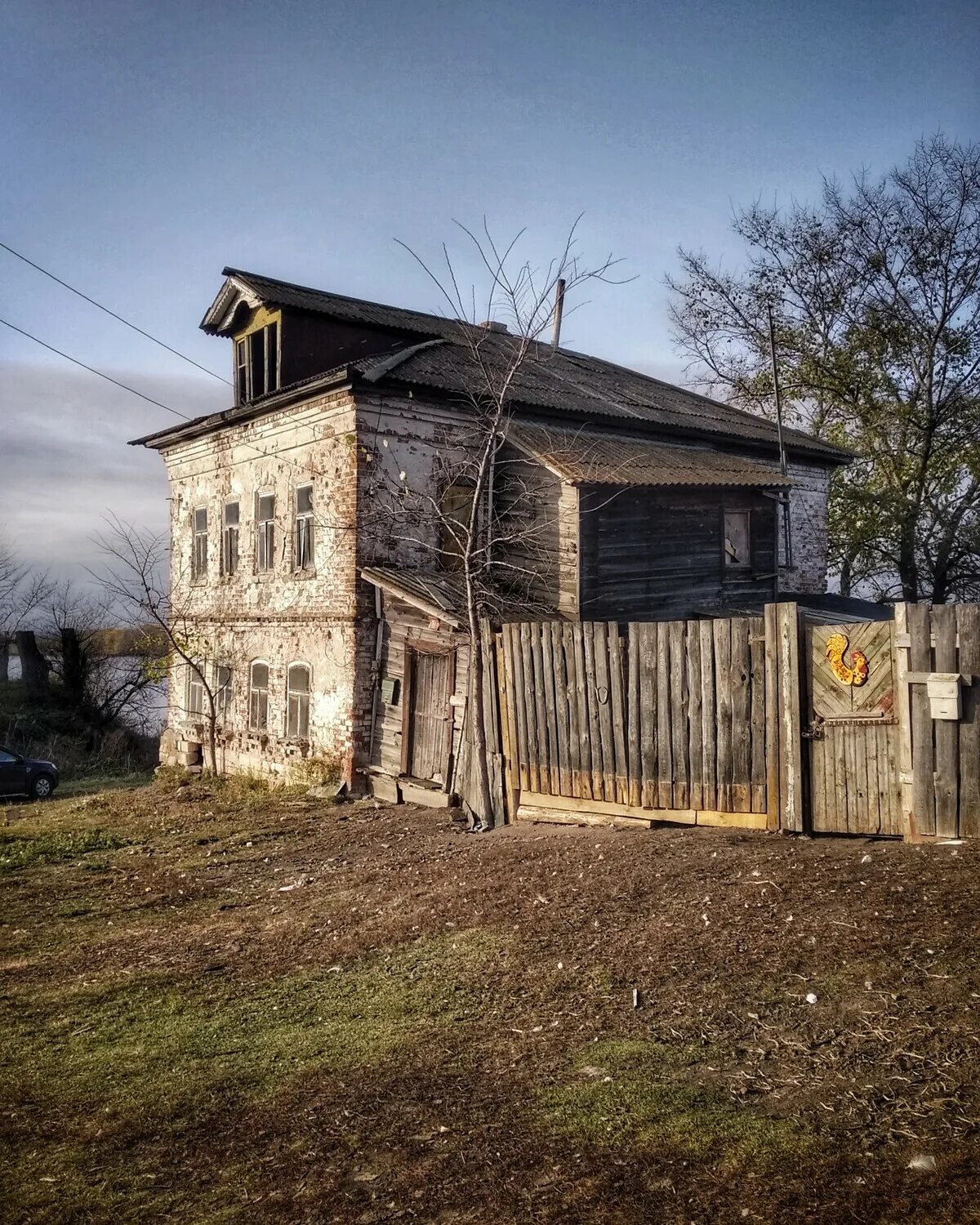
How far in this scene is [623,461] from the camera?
16391mm

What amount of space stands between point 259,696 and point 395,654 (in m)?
4.15

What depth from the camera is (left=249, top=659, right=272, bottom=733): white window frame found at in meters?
17.6

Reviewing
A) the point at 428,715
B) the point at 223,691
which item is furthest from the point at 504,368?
the point at 223,691

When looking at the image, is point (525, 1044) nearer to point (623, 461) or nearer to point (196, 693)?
point (623, 461)

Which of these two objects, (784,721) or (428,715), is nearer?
(784,721)

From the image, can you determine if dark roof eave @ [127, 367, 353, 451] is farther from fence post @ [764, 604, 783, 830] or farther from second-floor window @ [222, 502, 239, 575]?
fence post @ [764, 604, 783, 830]

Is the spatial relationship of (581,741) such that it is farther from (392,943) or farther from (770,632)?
(392,943)

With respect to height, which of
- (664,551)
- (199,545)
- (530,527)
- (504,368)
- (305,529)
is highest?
(504,368)

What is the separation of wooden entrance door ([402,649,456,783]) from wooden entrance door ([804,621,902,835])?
6463mm

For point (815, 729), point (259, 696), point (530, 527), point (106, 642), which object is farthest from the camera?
point (106, 642)

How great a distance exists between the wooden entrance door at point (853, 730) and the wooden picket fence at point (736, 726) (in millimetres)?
12

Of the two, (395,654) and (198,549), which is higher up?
(198,549)

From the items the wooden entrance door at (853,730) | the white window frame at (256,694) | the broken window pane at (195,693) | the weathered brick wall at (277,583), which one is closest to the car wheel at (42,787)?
the weathered brick wall at (277,583)

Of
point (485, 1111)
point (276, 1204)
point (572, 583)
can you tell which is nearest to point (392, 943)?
point (485, 1111)
